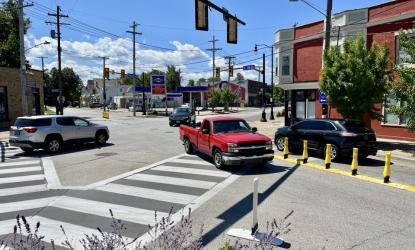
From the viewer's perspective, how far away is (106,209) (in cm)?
832

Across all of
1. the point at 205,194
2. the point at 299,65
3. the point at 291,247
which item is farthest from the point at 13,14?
the point at 291,247

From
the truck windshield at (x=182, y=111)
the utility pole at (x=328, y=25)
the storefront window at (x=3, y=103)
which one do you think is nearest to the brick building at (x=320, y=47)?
the utility pole at (x=328, y=25)

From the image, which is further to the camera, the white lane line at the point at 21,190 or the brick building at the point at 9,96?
the brick building at the point at 9,96

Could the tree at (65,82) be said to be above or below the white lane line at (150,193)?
above

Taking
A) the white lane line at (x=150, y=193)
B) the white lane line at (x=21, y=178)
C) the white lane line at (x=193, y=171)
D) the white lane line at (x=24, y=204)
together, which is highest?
the white lane line at (x=193, y=171)

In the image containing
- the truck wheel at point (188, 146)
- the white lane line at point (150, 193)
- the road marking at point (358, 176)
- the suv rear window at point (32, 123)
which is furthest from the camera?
the suv rear window at point (32, 123)

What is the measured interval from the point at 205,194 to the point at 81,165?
252 inches

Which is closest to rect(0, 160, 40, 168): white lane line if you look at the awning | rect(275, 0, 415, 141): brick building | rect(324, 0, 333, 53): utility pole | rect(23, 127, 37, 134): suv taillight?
rect(23, 127, 37, 134): suv taillight

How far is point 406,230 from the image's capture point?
6.91m

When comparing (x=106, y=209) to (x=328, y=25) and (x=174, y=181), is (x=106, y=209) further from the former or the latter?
(x=328, y=25)

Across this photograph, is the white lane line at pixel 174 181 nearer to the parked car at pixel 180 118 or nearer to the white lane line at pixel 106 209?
the white lane line at pixel 106 209

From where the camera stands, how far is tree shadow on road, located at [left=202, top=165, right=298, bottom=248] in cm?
668

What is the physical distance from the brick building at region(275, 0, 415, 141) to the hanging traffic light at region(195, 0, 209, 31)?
9662 millimetres

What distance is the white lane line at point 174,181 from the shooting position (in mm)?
10672
